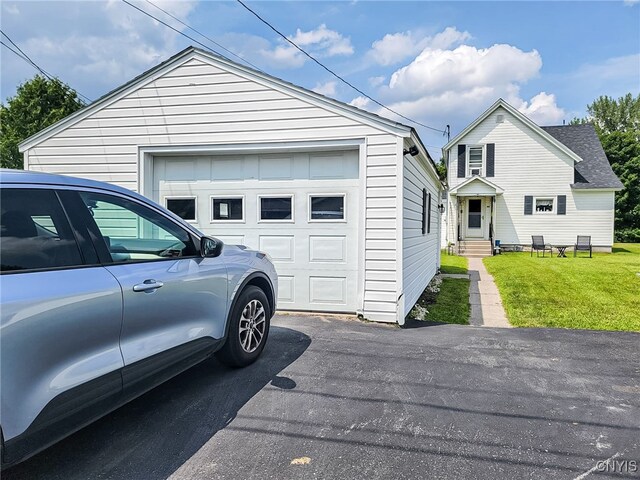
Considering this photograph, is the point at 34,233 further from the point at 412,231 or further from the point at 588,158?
the point at 588,158

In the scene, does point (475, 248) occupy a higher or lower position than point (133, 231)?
lower

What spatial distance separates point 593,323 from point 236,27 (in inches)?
338

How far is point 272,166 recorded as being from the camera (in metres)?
6.16

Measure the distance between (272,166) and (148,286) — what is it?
4.03m

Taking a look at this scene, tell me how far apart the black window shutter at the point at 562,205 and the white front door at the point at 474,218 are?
3.50m

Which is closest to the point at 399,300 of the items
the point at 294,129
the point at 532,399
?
the point at 532,399

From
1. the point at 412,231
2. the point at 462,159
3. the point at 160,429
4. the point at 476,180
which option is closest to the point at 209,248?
the point at 160,429

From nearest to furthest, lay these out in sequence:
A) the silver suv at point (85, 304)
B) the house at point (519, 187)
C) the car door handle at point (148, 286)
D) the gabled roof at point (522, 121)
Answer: the silver suv at point (85, 304), the car door handle at point (148, 286), the house at point (519, 187), the gabled roof at point (522, 121)

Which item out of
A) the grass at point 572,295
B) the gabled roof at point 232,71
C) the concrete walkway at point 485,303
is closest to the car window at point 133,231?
the gabled roof at point 232,71

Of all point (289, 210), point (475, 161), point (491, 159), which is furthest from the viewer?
point (475, 161)

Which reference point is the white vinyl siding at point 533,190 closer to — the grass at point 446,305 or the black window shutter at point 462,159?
the black window shutter at point 462,159

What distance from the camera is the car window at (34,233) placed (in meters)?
1.84

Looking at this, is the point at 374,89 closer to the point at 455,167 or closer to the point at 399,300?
the point at 455,167

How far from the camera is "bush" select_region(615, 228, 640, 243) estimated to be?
26281 millimetres
